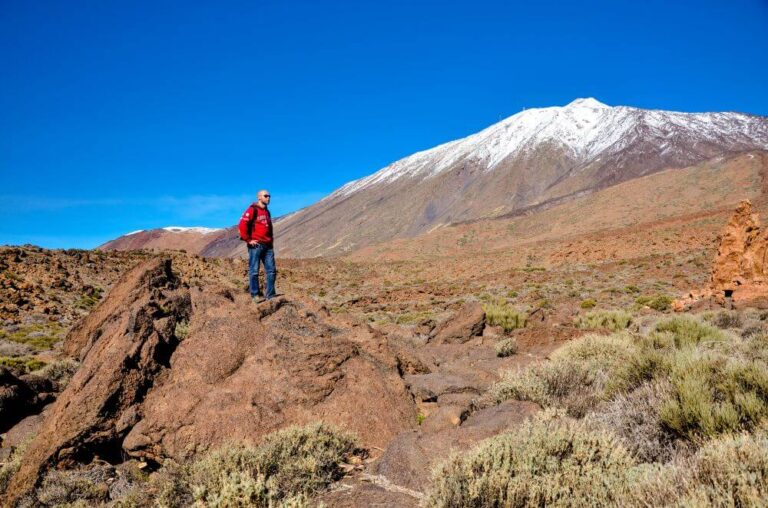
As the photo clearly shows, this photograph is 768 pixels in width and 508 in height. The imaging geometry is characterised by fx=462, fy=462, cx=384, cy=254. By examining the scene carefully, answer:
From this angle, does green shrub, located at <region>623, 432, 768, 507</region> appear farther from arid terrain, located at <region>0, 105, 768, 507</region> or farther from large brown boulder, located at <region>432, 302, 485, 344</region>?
large brown boulder, located at <region>432, 302, 485, 344</region>

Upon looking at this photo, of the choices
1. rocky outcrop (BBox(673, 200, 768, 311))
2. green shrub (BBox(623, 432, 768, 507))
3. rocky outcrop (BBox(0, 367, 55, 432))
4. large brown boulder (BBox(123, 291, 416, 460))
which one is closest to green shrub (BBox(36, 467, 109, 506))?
large brown boulder (BBox(123, 291, 416, 460))

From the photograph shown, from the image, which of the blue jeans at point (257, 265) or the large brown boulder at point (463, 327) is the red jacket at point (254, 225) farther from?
the large brown boulder at point (463, 327)

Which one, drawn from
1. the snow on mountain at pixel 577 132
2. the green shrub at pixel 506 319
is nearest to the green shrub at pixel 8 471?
the green shrub at pixel 506 319

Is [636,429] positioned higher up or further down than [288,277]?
further down

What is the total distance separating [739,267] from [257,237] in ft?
49.2

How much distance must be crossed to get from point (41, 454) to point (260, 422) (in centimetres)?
195

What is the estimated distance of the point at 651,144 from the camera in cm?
11719

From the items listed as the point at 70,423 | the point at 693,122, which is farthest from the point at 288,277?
the point at 693,122

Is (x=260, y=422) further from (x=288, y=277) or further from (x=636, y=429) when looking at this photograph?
(x=288, y=277)

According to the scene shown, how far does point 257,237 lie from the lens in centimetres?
814

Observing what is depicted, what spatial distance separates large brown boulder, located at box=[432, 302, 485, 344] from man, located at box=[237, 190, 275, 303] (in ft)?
14.8

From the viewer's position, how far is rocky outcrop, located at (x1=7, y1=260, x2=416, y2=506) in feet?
14.1

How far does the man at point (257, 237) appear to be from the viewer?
26.4 feet

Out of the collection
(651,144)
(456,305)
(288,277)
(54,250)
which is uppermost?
(651,144)
